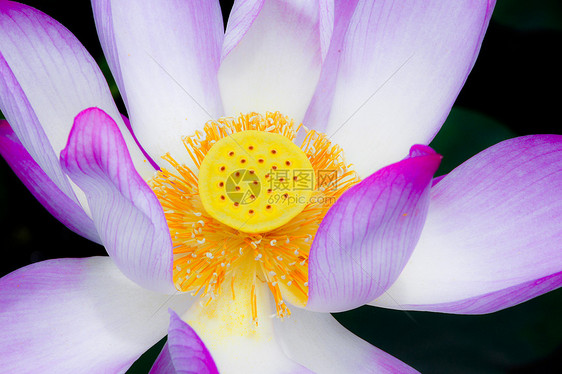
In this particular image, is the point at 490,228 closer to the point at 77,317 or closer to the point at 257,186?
the point at 257,186

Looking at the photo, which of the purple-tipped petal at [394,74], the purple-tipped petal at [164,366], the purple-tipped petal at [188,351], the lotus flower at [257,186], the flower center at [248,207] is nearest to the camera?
the purple-tipped petal at [188,351]

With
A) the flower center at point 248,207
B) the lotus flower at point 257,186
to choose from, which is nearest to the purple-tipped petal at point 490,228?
the lotus flower at point 257,186

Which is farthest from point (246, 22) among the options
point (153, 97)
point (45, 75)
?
point (45, 75)

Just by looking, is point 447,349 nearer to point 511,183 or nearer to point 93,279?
point 511,183

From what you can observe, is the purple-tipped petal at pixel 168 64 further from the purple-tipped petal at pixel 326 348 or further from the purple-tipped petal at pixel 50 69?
the purple-tipped petal at pixel 326 348

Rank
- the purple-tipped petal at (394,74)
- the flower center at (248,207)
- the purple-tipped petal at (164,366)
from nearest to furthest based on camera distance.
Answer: the purple-tipped petal at (164,366)
the flower center at (248,207)
the purple-tipped petal at (394,74)
